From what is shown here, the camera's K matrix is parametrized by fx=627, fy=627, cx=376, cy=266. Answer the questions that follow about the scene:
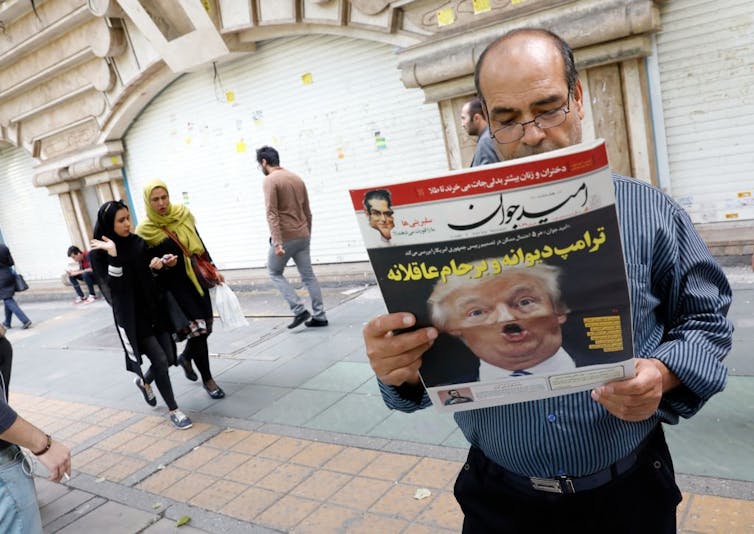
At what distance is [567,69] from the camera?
1.42m

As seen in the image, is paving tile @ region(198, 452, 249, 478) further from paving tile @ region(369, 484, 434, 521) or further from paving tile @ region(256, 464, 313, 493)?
paving tile @ region(369, 484, 434, 521)

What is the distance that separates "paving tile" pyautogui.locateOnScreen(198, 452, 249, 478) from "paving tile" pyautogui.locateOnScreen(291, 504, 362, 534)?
3.12ft

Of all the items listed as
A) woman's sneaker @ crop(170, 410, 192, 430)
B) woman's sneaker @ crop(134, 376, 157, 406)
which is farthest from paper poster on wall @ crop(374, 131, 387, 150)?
woman's sneaker @ crop(170, 410, 192, 430)

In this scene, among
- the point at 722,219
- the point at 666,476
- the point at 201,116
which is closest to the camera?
the point at 666,476

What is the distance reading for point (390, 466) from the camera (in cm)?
370

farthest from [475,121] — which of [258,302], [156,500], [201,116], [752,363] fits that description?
[201,116]

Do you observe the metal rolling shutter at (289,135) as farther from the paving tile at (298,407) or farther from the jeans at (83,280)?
the paving tile at (298,407)

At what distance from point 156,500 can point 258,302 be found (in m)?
5.36

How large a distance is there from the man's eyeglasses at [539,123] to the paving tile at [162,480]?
11.5ft

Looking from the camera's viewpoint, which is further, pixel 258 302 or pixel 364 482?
pixel 258 302

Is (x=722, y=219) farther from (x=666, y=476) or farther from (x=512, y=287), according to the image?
(x=512, y=287)

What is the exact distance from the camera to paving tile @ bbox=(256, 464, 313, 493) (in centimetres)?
374

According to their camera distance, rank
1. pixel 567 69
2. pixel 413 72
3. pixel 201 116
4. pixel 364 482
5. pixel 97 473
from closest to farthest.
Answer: pixel 567 69 → pixel 364 482 → pixel 97 473 → pixel 413 72 → pixel 201 116

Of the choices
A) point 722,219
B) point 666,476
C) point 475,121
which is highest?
point 475,121
